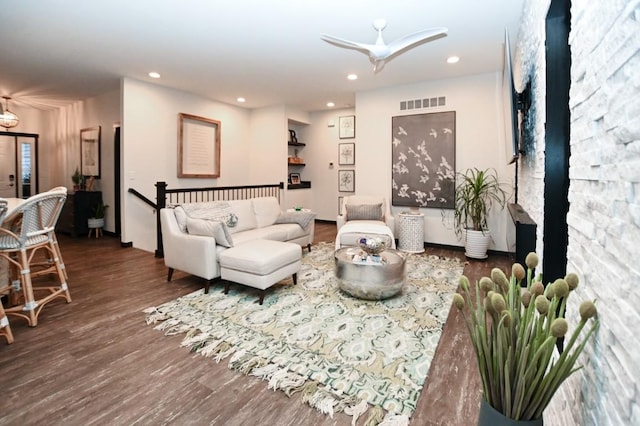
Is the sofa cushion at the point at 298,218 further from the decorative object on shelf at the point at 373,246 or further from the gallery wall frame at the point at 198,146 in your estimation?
the gallery wall frame at the point at 198,146

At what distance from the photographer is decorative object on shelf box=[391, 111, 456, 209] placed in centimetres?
511

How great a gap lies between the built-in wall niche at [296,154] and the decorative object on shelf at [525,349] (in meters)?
6.83

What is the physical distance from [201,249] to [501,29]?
3.89 metres

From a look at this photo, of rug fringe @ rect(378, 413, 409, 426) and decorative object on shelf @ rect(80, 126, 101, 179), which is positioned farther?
decorative object on shelf @ rect(80, 126, 101, 179)

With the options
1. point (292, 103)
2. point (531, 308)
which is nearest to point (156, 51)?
point (292, 103)

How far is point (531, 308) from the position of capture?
2.88 feet

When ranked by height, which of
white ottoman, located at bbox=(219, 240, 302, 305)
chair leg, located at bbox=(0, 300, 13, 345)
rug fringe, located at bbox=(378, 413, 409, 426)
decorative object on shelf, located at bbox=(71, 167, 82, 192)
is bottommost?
rug fringe, located at bbox=(378, 413, 409, 426)

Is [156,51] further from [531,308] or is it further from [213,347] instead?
[531,308]

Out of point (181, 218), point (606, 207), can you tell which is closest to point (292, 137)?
point (181, 218)

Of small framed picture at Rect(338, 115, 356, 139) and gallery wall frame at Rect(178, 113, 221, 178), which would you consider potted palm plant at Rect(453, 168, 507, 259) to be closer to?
small framed picture at Rect(338, 115, 356, 139)

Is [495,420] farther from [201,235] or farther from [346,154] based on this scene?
[346,154]

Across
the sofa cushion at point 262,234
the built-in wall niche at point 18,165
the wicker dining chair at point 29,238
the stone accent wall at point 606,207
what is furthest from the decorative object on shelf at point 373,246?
A: the built-in wall niche at point 18,165

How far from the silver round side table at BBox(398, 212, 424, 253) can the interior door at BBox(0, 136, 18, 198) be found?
8485mm

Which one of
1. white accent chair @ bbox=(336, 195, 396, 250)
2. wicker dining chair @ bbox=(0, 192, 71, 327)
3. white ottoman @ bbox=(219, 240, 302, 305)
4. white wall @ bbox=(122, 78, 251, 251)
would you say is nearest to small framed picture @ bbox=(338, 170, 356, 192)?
white accent chair @ bbox=(336, 195, 396, 250)
